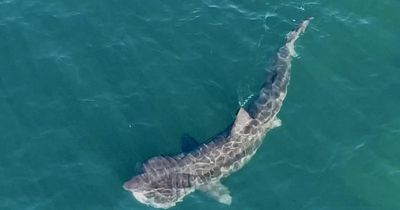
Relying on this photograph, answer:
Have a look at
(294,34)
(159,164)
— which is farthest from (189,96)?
(294,34)

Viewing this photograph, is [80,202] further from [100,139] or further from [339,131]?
[339,131]

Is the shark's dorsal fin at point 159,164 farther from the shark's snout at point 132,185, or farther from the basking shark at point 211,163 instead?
the shark's snout at point 132,185

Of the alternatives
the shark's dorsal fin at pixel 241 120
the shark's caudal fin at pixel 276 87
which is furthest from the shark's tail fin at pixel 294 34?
the shark's dorsal fin at pixel 241 120

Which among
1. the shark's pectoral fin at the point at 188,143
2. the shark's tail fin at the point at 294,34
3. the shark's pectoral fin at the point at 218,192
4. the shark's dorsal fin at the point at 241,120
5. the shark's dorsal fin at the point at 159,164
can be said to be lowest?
the shark's pectoral fin at the point at 218,192

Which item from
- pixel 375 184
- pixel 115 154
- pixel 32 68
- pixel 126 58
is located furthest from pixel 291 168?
pixel 32 68

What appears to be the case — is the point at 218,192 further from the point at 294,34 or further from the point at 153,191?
the point at 294,34

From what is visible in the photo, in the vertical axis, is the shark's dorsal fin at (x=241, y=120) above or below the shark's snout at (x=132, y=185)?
above

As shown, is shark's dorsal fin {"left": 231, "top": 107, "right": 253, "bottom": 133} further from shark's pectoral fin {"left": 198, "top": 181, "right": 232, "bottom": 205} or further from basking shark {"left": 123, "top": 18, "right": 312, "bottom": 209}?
shark's pectoral fin {"left": 198, "top": 181, "right": 232, "bottom": 205}
